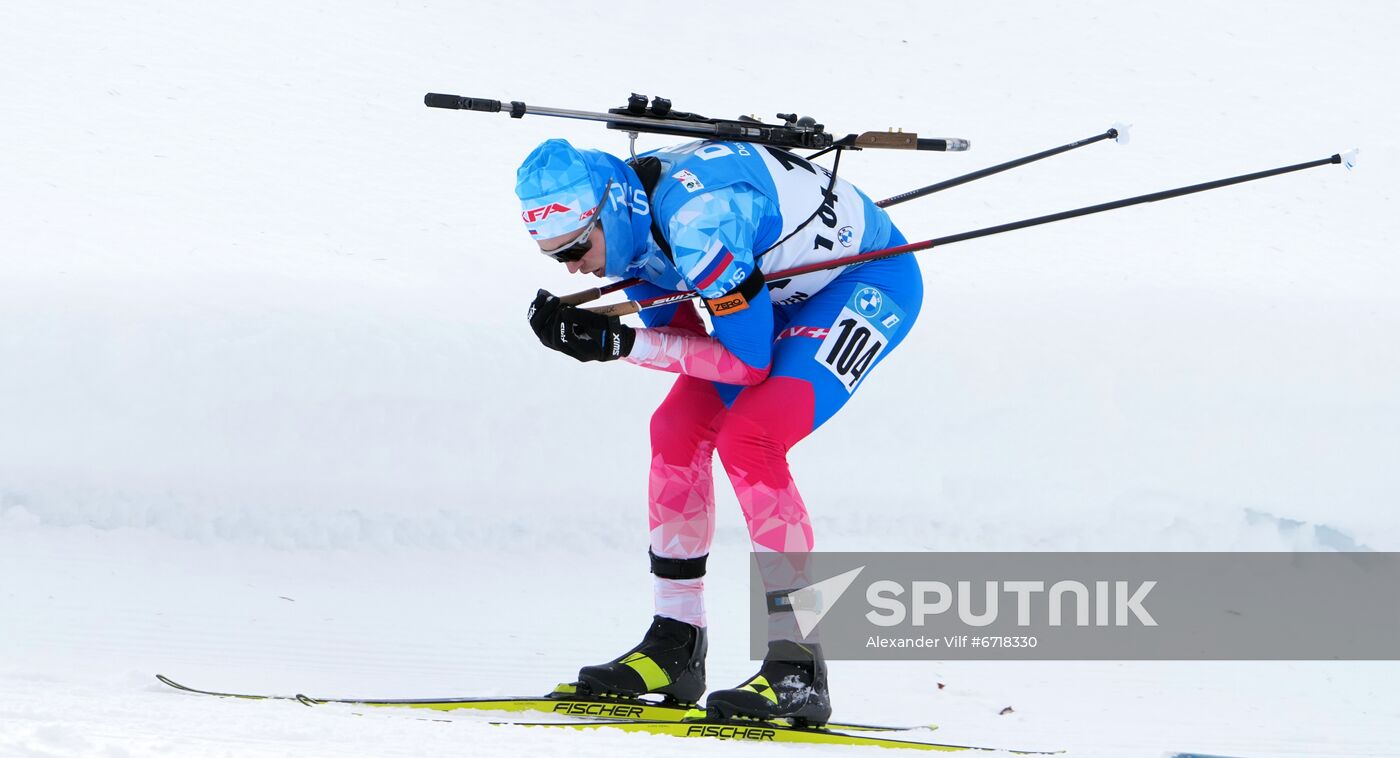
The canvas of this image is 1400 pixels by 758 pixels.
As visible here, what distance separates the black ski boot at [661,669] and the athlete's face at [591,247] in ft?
3.55

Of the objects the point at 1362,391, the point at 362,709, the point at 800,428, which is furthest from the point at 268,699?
the point at 1362,391

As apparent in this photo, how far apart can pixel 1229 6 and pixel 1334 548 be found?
9.76 m

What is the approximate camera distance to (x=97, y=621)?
14.5ft

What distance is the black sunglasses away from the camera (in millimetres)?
3336

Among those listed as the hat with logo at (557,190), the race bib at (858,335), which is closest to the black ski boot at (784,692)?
the race bib at (858,335)

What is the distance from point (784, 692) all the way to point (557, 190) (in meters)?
1.36

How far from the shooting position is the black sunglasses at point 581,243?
334 cm

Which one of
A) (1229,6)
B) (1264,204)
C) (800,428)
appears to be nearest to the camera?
(800,428)

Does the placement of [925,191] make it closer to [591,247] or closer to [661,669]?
[591,247]

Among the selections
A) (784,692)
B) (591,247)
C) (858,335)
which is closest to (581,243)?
(591,247)

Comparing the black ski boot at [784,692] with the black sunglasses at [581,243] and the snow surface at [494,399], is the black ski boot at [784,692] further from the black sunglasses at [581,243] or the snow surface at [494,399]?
the black sunglasses at [581,243]

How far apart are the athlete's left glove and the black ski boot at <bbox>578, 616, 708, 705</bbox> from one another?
0.94 meters

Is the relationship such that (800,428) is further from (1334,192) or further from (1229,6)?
(1229,6)

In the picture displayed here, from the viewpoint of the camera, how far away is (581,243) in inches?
133
